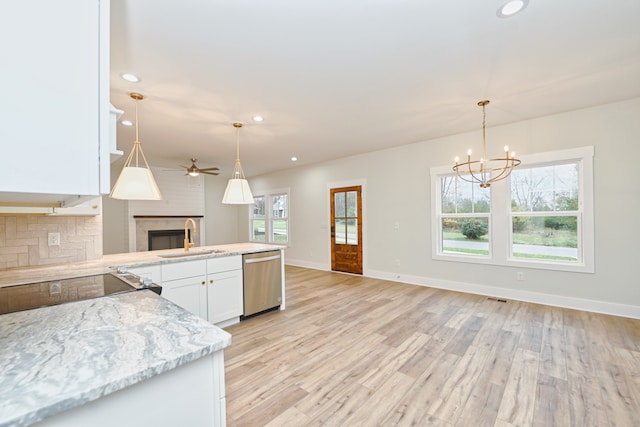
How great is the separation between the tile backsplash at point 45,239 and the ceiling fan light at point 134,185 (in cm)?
Answer: 67

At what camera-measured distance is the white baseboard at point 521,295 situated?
10.6 feet

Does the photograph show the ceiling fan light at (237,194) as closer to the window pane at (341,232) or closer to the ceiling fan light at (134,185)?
the ceiling fan light at (134,185)

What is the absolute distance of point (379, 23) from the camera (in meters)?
1.85

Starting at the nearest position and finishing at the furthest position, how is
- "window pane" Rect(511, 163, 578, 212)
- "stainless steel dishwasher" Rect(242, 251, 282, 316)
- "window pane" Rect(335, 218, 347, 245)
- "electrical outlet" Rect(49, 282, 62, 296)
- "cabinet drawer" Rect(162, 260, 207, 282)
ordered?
"electrical outlet" Rect(49, 282, 62, 296), "cabinet drawer" Rect(162, 260, 207, 282), "stainless steel dishwasher" Rect(242, 251, 282, 316), "window pane" Rect(511, 163, 578, 212), "window pane" Rect(335, 218, 347, 245)

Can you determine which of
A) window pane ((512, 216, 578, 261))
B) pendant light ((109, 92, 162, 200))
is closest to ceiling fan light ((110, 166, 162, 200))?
pendant light ((109, 92, 162, 200))

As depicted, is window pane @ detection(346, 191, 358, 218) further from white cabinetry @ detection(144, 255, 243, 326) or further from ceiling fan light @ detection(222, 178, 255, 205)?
white cabinetry @ detection(144, 255, 243, 326)

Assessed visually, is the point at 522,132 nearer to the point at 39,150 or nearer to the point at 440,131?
the point at 440,131

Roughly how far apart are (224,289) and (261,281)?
49 cm

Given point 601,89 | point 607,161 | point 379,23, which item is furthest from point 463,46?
point 607,161

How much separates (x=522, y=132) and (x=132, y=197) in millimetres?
4790

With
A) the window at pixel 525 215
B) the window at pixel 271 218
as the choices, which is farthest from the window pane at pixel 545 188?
the window at pixel 271 218

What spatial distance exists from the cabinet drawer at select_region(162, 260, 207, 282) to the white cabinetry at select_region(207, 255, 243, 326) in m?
0.08

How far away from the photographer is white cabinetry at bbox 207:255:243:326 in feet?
9.71

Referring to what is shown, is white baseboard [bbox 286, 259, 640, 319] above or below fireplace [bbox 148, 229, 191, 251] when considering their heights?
below
